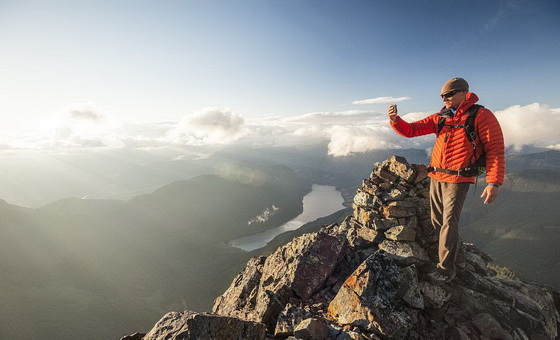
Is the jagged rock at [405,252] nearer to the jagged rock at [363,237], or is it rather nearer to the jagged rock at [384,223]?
the jagged rock at [363,237]

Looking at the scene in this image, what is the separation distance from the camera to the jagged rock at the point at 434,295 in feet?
34.8

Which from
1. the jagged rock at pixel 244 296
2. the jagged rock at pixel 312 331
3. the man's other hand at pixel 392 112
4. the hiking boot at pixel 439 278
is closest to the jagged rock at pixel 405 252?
the hiking boot at pixel 439 278

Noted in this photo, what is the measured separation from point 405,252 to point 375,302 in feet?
15.0

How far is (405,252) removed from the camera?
12.7m

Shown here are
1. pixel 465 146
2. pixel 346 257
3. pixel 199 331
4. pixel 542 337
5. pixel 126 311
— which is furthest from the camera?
pixel 126 311

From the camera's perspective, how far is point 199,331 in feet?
23.9

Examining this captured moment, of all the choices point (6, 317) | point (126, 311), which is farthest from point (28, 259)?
point (126, 311)

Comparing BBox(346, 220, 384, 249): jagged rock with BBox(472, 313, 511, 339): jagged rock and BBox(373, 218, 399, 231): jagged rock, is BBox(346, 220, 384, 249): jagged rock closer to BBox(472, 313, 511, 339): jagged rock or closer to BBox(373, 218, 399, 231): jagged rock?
BBox(373, 218, 399, 231): jagged rock

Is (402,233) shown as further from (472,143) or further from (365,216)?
(472,143)

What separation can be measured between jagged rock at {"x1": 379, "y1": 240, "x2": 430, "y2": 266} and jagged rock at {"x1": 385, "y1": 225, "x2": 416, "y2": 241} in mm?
269

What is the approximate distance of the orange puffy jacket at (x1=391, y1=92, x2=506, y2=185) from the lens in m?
8.26

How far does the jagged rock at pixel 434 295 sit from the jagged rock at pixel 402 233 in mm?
2638

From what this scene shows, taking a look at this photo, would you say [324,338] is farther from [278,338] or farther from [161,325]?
[161,325]

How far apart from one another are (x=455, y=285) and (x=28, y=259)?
26414cm
